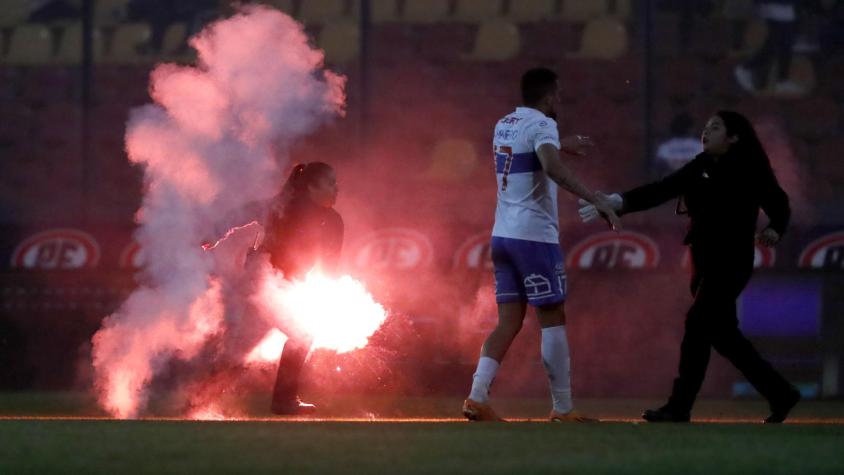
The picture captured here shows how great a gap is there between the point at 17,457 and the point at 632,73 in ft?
36.7

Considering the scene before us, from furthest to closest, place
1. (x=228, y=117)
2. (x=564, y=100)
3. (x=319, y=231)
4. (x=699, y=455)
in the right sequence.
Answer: (x=564, y=100) < (x=228, y=117) < (x=319, y=231) < (x=699, y=455)

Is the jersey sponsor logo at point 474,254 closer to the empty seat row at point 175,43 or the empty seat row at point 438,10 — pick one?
the empty seat row at point 175,43

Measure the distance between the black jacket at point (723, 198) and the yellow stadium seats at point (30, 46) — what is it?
35.4ft

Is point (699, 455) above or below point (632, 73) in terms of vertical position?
below

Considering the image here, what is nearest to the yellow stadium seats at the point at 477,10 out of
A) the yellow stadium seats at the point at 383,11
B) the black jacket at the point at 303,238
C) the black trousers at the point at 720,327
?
the yellow stadium seats at the point at 383,11

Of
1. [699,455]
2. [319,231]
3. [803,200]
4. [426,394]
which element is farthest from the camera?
[803,200]

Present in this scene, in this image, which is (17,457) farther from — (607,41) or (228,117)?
(607,41)

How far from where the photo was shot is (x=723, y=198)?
29.1 feet

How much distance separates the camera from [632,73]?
17250mm

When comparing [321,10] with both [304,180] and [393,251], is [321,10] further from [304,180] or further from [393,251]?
[304,180]

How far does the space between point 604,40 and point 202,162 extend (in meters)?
7.16

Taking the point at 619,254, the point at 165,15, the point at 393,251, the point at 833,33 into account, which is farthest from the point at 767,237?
the point at 165,15

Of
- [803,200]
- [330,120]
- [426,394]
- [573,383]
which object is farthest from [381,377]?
[803,200]

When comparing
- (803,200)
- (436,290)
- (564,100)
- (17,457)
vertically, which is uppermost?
(564,100)
